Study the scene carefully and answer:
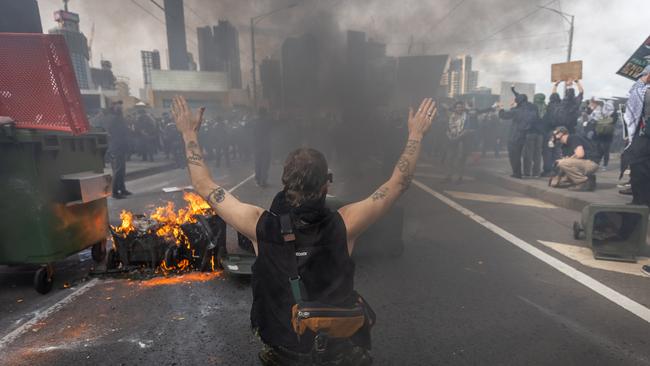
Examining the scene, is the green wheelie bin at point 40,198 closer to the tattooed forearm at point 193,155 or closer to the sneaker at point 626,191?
the tattooed forearm at point 193,155

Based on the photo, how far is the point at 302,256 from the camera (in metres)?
1.45

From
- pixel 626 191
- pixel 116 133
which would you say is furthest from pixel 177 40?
pixel 626 191

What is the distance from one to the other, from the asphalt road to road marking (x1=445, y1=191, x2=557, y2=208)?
7.70ft

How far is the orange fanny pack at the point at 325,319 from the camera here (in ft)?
Result: 4.52

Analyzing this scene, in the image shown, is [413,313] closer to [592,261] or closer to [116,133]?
[592,261]

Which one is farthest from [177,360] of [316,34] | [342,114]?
[316,34]

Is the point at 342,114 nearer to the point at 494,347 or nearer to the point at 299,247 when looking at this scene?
the point at 494,347

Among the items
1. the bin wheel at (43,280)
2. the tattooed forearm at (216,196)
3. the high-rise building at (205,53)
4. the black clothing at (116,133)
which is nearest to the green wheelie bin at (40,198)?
the bin wheel at (43,280)

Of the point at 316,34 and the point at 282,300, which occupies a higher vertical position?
the point at 316,34

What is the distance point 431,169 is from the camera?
12.3 m

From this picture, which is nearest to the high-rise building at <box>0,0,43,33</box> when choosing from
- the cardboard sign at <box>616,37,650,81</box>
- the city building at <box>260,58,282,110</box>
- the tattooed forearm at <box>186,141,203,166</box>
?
the tattooed forearm at <box>186,141,203,166</box>

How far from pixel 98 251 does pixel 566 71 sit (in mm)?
10384

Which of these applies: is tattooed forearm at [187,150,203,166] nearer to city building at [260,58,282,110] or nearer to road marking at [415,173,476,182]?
road marking at [415,173,476,182]

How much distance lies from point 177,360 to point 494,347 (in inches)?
82.1
